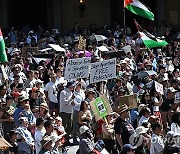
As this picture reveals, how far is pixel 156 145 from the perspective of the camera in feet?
36.4

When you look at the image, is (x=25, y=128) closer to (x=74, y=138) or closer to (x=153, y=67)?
(x=74, y=138)

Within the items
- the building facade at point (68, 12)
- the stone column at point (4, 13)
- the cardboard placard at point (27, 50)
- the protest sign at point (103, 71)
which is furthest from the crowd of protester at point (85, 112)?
the building facade at point (68, 12)

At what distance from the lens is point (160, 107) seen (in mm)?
14820

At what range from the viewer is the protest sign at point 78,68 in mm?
15656

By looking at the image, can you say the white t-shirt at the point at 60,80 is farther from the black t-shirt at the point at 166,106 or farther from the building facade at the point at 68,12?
the building facade at the point at 68,12

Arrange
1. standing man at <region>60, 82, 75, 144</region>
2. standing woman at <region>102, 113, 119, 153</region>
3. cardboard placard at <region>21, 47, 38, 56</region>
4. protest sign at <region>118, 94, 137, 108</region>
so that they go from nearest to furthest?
standing woman at <region>102, 113, 119, 153</region> → protest sign at <region>118, 94, 137, 108</region> → standing man at <region>60, 82, 75, 144</region> → cardboard placard at <region>21, 47, 38, 56</region>

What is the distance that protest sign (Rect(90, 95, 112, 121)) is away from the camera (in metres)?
12.9

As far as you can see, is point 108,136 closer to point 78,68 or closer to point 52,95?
point 78,68

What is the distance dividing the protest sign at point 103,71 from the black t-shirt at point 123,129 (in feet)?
9.56

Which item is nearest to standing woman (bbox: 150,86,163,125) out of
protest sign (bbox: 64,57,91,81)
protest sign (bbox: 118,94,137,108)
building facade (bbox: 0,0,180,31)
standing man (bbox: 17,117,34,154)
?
protest sign (bbox: 118,94,137,108)

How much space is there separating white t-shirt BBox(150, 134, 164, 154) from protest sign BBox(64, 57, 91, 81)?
4727mm

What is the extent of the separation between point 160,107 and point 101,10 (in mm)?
21042

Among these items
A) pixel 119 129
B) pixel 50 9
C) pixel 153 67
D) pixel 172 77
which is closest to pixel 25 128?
pixel 119 129

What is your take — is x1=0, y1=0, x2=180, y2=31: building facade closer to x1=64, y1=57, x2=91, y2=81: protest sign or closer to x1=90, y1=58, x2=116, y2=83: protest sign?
x1=64, y1=57, x2=91, y2=81: protest sign
